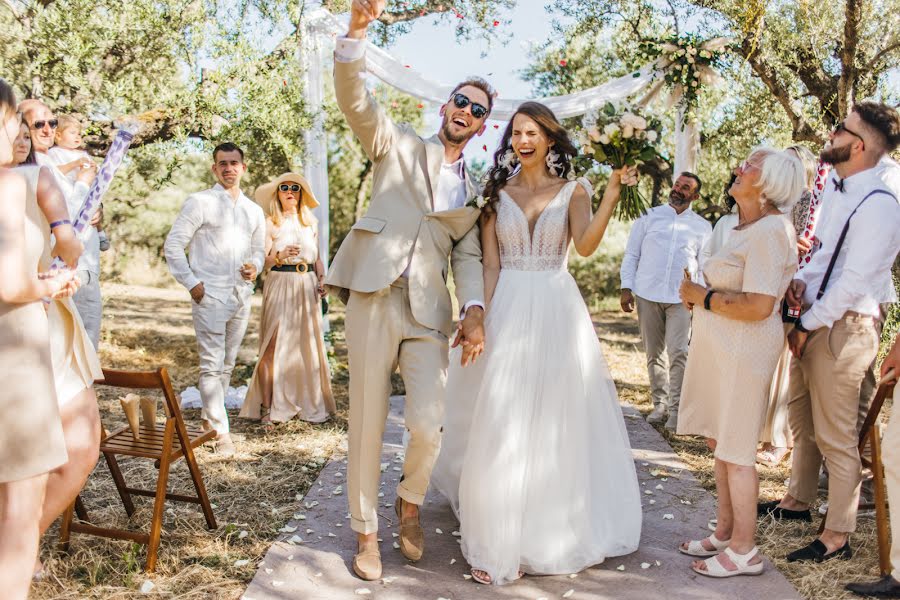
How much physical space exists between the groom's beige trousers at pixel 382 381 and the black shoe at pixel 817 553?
1953mm

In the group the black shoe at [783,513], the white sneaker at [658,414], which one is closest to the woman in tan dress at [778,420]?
the black shoe at [783,513]

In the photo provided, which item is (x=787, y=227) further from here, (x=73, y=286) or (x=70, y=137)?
(x=70, y=137)

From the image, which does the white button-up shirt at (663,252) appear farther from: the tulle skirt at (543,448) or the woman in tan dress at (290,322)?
the tulle skirt at (543,448)

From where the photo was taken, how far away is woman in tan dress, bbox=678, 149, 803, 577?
3.53 m

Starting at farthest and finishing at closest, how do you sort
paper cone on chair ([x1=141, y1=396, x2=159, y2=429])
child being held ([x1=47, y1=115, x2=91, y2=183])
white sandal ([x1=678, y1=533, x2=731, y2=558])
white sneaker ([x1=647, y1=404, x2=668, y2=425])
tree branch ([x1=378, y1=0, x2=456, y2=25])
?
1. tree branch ([x1=378, y1=0, x2=456, y2=25])
2. white sneaker ([x1=647, y1=404, x2=668, y2=425])
3. child being held ([x1=47, y1=115, x2=91, y2=183])
4. paper cone on chair ([x1=141, y1=396, x2=159, y2=429])
5. white sandal ([x1=678, y1=533, x2=731, y2=558])

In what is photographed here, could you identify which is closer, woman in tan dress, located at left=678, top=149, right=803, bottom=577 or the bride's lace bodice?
woman in tan dress, located at left=678, top=149, right=803, bottom=577

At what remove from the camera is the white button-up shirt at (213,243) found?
571 centimetres

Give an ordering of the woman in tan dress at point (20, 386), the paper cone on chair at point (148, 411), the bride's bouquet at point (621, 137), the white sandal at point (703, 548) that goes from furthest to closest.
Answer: the paper cone on chair at point (148, 411) < the white sandal at point (703, 548) < the bride's bouquet at point (621, 137) < the woman in tan dress at point (20, 386)

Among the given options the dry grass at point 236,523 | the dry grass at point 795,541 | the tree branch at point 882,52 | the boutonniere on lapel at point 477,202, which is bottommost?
the dry grass at point 236,523

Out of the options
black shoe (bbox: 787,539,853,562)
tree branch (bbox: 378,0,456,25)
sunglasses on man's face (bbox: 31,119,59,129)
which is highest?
tree branch (bbox: 378,0,456,25)

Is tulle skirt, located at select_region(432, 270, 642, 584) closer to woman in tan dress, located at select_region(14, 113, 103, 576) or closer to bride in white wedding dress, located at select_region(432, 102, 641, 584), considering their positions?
bride in white wedding dress, located at select_region(432, 102, 641, 584)

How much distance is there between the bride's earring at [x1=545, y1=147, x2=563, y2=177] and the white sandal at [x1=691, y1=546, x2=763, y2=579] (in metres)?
2.13

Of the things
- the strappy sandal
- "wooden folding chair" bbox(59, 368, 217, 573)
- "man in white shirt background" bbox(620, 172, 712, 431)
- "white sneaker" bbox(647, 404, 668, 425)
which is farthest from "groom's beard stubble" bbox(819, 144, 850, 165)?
"wooden folding chair" bbox(59, 368, 217, 573)

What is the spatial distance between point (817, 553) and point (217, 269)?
4492 millimetres
